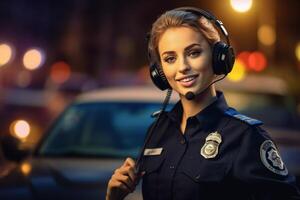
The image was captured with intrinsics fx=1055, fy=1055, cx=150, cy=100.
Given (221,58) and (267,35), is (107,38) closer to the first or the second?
(267,35)

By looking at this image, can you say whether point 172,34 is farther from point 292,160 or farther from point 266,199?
point 292,160

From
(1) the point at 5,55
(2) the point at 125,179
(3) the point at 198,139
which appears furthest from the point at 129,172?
(1) the point at 5,55

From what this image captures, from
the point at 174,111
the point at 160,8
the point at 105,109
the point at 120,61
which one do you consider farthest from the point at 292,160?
the point at 160,8

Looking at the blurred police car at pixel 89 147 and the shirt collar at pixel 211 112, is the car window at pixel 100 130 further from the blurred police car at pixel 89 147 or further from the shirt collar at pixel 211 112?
the shirt collar at pixel 211 112

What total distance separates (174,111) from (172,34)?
0.27 m

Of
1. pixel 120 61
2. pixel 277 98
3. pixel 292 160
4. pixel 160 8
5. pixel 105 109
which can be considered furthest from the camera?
pixel 160 8

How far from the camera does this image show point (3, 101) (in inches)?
593

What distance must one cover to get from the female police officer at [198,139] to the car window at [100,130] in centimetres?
288

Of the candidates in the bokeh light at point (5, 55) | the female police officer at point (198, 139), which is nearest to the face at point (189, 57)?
the female police officer at point (198, 139)

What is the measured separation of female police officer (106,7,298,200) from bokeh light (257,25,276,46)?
43.1 m

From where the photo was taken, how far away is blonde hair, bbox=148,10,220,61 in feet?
11.0

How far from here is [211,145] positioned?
3.21 m

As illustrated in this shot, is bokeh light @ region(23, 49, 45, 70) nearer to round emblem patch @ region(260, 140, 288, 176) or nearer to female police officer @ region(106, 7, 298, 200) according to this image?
female police officer @ region(106, 7, 298, 200)

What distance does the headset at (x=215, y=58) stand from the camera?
3365 millimetres
